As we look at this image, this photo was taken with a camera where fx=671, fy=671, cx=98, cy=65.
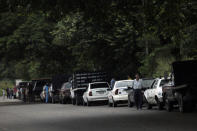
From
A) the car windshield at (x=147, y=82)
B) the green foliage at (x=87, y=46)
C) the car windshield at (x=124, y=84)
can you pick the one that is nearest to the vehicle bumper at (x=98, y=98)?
the car windshield at (x=124, y=84)

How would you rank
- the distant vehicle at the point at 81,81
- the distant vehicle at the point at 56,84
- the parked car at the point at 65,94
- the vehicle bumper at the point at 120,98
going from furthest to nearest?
1. the distant vehicle at the point at 56,84
2. the parked car at the point at 65,94
3. the distant vehicle at the point at 81,81
4. the vehicle bumper at the point at 120,98

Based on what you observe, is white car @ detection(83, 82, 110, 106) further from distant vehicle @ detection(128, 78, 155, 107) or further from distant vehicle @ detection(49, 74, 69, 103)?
distant vehicle @ detection(49, 74, 69, 103)

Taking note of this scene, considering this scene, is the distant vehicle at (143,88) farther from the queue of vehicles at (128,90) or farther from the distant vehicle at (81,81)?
the distant vehicle at (81,81)

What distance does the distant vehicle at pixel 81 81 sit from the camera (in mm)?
42656

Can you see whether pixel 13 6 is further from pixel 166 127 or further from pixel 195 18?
pixel 195 18

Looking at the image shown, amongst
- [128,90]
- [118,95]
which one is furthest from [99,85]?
[128,90]

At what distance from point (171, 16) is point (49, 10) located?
4.35 meters

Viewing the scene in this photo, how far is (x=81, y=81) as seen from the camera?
45.4 m

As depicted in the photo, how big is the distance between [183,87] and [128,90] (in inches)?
365

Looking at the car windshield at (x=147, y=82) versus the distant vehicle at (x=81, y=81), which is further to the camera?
the distant vehicle at (x=81, y=81)

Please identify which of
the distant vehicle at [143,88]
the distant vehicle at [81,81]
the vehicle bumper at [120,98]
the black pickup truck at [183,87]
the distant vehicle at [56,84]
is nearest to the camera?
the black pickup truck at [183,87]

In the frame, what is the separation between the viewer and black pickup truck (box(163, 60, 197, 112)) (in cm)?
2531

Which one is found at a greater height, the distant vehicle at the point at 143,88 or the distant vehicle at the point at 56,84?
the distant vehicle at the point at 56,84

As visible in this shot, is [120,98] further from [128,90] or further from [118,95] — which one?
[128,90]
